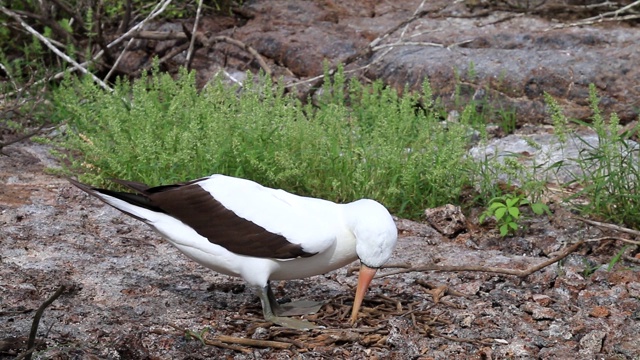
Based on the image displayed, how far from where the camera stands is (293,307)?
4.21 meters

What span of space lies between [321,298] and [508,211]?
1.40 metres

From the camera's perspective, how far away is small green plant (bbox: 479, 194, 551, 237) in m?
5.23

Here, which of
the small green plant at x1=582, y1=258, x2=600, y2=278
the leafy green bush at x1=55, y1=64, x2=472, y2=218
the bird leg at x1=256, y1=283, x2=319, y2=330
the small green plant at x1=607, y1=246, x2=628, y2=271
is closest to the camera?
the bird leg at x1=256, y1=283, x2=319, y2=330

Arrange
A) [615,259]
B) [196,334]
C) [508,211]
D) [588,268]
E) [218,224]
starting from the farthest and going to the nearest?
[508,211], [588,268], [615,259], [218,224], [196,334]

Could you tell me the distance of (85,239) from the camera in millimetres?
5000

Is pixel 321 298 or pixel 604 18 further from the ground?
pixel 321 298

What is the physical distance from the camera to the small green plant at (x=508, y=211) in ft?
17.2

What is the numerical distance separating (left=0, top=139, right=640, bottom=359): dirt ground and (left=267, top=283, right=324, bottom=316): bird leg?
0.04 m

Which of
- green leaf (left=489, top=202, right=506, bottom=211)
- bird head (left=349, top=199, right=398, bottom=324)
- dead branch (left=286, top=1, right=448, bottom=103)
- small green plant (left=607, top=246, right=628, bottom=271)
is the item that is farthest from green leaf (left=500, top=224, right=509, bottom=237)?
dead branch (left=286, top=1, right=448, bottom=103)

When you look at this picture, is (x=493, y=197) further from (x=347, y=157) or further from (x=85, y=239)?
(x=85, y=239)

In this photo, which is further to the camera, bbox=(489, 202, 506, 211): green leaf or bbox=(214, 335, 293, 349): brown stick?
bbox=(489, 202, 506, 211): green leaf

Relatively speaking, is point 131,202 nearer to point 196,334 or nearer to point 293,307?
point 196,334

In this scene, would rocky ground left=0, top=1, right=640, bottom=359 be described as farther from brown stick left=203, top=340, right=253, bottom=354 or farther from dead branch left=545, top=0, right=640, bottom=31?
dead branch left=545, top=0, right=640, bottom=31

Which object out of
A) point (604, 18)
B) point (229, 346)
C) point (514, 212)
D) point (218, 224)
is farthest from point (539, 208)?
point (604, 18)
